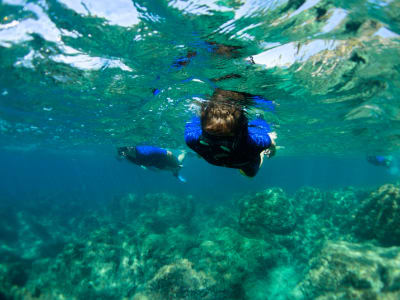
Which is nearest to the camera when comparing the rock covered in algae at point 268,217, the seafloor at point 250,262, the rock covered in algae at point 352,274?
the rock covered in algae at point 352,274

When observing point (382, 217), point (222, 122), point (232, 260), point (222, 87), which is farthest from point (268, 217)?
point (222, 122)

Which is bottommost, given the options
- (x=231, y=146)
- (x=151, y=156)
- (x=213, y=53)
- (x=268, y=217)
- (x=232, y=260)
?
(x=268, y=217)

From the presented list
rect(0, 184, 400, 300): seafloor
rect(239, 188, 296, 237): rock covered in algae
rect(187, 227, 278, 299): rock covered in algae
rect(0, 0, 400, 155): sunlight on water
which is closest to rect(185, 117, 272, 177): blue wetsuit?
rect(0, 0, 400, 155): sunlight on water

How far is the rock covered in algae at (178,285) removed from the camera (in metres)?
7.95

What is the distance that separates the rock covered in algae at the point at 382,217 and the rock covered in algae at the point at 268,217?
3.45 meters

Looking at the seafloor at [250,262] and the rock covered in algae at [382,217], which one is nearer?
the seafloor at [250,262]

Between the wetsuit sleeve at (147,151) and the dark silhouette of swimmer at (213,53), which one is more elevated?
the dark silhouette of swimmer at (213,53)

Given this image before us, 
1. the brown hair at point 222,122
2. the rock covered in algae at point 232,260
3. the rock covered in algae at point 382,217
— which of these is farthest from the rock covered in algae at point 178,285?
the rock covered in algae at point 382,217

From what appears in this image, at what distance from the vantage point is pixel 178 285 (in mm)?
8102

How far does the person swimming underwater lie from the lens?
817cm

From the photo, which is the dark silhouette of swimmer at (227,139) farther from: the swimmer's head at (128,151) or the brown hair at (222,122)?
the swimmer's head at (128,151)

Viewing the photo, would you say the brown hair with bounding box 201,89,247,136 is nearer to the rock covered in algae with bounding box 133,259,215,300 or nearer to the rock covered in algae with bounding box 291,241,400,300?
the rock covered in algae with bounding box 133,259,215,300

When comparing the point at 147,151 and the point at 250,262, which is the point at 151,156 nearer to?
the point at 147,151

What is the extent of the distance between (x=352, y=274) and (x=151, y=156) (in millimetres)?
8004
